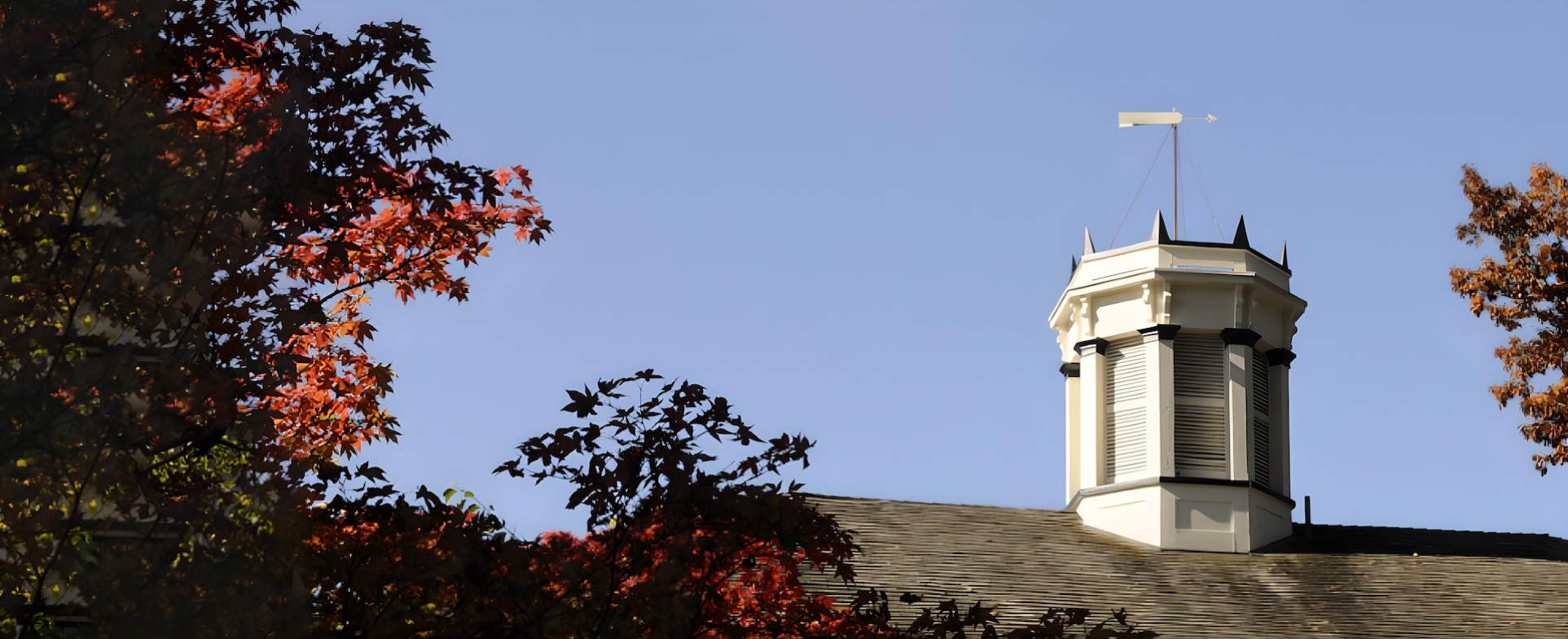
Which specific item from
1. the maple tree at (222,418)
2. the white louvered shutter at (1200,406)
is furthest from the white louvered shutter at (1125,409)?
the maple tree at (222,418)

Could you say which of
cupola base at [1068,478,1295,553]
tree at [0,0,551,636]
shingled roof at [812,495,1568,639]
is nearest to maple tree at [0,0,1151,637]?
tree at [0,0,551,636]

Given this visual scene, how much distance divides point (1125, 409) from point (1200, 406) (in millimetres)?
1083

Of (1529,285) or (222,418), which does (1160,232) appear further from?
(222,418)

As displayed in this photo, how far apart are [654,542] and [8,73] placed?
3.43m

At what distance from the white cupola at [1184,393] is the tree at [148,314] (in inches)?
660

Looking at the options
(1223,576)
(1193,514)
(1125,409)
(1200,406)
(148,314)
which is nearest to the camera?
(148,314)

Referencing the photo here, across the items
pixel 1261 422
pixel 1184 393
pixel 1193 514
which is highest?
pixel 1184 393

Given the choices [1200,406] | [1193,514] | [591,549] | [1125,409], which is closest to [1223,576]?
[1193,514]

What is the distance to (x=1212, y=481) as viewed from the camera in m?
22.5

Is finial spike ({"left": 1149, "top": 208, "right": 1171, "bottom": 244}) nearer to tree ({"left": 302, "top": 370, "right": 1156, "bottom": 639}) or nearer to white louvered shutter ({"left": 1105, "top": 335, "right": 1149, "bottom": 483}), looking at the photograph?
white louvered shutter ({"left": 1105, "top": 335, "right": 1149, "bottom": 483})

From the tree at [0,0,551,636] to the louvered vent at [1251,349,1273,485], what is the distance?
18.0m

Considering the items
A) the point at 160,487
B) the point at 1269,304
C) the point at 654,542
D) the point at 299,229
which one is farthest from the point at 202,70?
the point at 1269,304

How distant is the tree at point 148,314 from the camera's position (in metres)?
6.27

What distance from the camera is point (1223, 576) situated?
20.5 metres
